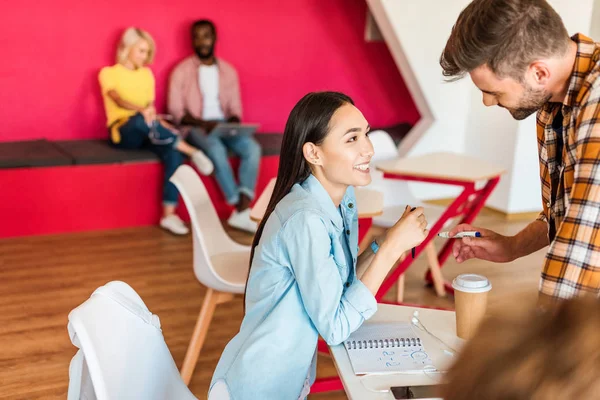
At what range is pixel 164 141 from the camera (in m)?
4.72

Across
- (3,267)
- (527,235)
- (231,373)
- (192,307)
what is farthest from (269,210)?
(3,267)

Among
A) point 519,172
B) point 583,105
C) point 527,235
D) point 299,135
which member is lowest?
point 519,172

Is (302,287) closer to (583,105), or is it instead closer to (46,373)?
(583,105)

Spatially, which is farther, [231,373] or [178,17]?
[178,17]

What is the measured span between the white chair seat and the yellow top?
2190 mm

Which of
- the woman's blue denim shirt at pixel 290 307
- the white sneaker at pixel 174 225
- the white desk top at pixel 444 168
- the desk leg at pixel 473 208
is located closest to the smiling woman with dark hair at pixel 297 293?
the woman's blue denim shirt at pixel 290 307

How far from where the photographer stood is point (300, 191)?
173cm

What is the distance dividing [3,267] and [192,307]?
1.23 meters

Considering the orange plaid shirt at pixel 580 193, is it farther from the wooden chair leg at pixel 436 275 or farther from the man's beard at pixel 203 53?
the man's beard at pixel 203 53

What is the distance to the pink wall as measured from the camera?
4.86m

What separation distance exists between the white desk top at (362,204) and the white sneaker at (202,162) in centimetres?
167

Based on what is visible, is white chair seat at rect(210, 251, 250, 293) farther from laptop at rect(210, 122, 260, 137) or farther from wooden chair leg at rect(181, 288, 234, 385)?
laptop at rect(210, 122, 260, 137)

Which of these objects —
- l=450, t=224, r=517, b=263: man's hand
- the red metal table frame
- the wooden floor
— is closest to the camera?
l=450, t=224, r=517, b=263: man's hand

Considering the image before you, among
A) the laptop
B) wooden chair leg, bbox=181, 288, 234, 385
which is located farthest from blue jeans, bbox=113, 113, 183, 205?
wooden chair leg, bbox=181, 288, 234, 385
